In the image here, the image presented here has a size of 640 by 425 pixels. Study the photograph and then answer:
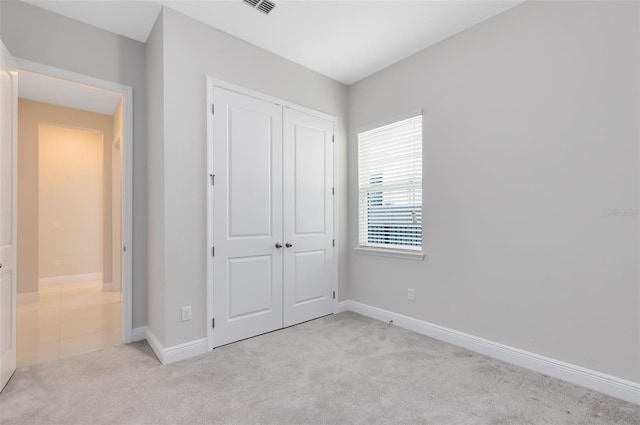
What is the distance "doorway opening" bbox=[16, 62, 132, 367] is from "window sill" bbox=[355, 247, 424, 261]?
247 cm

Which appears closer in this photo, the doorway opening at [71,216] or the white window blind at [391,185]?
the doorway opening at [71,216]

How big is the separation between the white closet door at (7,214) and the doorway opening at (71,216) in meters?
0.36

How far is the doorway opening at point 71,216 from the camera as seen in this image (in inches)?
113

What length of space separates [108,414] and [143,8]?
9.60 feet

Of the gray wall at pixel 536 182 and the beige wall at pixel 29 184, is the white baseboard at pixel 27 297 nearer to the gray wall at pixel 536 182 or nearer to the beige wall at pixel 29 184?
the beige wall at pixel 29 184

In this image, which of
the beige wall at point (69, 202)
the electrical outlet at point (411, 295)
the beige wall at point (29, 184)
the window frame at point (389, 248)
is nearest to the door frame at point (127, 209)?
the window frame at point (389, 248)

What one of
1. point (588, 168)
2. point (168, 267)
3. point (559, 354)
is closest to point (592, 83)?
point (588, 168)

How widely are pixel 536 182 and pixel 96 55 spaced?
12.6 ft

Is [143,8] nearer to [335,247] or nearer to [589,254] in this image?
[335,247]

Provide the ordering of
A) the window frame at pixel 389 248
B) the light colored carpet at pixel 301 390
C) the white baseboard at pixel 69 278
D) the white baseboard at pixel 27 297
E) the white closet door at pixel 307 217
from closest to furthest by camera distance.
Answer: the light colored carpet at pixel 301 390
the window frame at pixel 389 248
the white closet door at pixel 307 217
the white baseboard at pixel 27 297
the white baseboard at pixel 69 278

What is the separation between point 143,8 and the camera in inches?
97.8

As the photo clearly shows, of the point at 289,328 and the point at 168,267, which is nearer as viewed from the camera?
the point at 168,267

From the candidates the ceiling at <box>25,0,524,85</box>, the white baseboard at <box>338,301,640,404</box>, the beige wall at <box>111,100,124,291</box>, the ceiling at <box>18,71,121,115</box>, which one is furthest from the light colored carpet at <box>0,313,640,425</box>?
the ceiling at <box>18,71,121,115</box>

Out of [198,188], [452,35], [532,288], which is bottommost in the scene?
[532,288]
